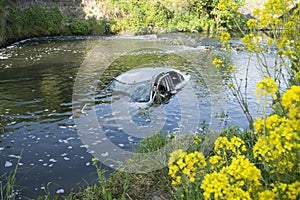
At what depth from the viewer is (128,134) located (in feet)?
24.6

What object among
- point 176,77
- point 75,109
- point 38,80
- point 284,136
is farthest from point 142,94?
point 284,136

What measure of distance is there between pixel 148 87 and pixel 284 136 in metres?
7.23

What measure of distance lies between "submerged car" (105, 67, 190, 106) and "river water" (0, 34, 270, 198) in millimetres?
356

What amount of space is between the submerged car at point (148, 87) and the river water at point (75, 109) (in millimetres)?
356

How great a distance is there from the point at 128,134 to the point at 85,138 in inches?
40.0

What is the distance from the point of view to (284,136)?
2.19 metres

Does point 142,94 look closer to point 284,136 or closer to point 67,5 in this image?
point 284,136

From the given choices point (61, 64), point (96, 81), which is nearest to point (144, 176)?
point (96, 81)

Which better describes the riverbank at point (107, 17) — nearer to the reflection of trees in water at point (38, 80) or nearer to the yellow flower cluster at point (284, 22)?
the reflection of trees in water at point (38, 80)

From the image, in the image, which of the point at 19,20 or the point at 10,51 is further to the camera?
the point at 19,20

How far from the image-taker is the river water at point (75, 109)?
6026 millimetres

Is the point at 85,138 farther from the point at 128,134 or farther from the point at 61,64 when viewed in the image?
the point at 61,64

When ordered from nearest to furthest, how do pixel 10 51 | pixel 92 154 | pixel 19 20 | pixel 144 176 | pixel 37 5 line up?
pixel 144 176
pixel 92 154
pixel 10 51
pixel 19 20
pixel 37 5

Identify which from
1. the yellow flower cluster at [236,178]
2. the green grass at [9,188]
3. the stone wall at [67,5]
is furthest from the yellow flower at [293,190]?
the stone wall at [67,5]
